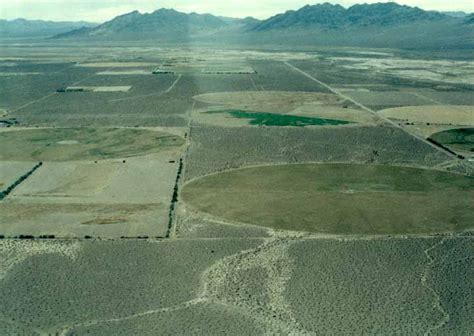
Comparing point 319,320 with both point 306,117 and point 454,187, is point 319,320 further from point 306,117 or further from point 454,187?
point 306,117

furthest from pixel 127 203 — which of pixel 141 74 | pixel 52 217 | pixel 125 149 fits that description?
pixel 141 74

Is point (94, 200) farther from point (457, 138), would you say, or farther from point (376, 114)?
point (376, 114)

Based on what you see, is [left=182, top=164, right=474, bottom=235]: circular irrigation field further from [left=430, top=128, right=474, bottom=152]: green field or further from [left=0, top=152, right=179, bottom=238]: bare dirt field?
[left=430, top=128, right=474, bottom=152]: green field

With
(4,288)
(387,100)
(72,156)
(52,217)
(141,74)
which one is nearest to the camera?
(4,288)

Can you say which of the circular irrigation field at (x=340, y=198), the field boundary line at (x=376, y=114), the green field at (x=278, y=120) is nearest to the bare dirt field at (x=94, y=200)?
the circular irrigation field at (x=340, y=198)

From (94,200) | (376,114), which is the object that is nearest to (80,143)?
(94,200)

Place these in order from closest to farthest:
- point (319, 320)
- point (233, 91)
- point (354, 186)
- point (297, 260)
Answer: point (319, 320)
point (297, 260)
point (354, 186)
point (233, 91)

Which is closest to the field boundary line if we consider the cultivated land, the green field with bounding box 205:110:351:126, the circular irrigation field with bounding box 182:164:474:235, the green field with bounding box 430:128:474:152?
the cultivated land
